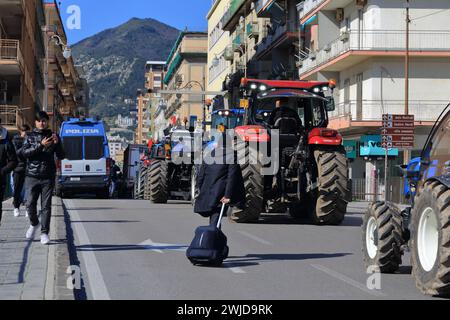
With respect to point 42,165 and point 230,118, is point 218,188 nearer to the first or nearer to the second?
point 42,165

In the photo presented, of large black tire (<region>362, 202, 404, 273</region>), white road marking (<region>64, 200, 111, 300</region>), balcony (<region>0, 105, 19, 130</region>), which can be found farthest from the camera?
balcony (<region>0, 105, 19, 130</region>)

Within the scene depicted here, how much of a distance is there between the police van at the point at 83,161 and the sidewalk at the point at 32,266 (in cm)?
1781

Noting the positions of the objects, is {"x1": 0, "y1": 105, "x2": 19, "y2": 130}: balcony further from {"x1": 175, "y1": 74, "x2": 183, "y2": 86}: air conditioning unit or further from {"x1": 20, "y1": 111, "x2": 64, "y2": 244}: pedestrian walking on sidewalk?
{"x1": 175, "y1": 74, "x2": 183, "y2": 86}: air conditioning unit

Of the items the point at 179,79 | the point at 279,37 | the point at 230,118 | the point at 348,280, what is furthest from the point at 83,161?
the point at 179,79

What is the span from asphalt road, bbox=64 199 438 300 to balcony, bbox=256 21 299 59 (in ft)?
112

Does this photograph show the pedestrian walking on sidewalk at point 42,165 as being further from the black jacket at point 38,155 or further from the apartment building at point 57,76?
the apartment building at point 57,76

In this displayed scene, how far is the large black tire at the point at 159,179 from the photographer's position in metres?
26.3

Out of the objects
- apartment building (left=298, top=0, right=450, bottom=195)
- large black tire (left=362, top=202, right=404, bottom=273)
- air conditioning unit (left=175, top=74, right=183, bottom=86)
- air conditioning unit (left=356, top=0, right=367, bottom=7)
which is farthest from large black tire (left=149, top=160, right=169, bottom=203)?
air conditioning unit (left=175, top=74, right=183, bottom=86)

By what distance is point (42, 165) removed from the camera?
12383mm

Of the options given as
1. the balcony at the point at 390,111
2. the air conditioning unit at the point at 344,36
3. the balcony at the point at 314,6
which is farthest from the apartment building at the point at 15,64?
the balcony at the point at 390,111

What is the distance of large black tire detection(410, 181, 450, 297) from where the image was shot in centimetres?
796

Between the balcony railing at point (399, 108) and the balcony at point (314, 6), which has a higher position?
the balcony at point (314, 6)
